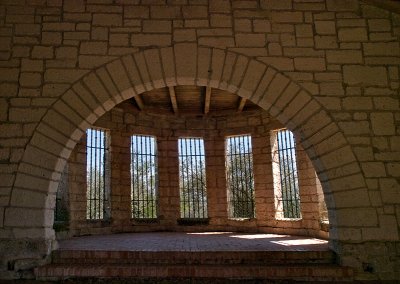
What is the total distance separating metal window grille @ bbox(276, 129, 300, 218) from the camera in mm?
8000

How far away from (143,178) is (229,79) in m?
5.01

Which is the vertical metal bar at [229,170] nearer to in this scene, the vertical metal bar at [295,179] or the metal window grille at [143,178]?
the vertical metal bar at [295,179]

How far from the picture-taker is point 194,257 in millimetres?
4426

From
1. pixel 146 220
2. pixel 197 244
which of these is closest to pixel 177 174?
pixel 146 220

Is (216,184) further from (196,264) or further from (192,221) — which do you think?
(196,264)

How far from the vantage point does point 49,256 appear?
4309 mm

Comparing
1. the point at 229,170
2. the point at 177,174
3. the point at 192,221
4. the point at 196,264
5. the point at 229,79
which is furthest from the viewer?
the point at 229,170

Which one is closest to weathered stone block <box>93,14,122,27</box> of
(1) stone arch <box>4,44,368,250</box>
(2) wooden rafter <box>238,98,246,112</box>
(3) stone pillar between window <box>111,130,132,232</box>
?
(1) stone arch <box>4,44,368,250</box>

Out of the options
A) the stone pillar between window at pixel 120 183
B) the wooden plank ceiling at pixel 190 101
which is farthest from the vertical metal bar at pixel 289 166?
the stone pillar between window at pixel 120 183

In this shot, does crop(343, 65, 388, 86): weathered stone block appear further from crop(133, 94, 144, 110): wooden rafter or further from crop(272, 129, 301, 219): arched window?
crop(133, 94, 144, 110): wooden rafter

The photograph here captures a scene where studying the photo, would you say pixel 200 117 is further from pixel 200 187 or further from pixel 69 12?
pixel 69 12

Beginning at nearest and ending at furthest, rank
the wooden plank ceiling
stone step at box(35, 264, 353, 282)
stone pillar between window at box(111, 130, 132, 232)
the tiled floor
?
stone step at box(35, 264, 353, 282) < the tiled floor < the wooden plank ceiling < stone pillar between window at box(111, 130, 132, 232)

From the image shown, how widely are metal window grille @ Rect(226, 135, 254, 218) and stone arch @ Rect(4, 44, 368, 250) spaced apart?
4340mm

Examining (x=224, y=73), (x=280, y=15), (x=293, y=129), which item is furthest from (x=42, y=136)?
(x=280, y=15)
